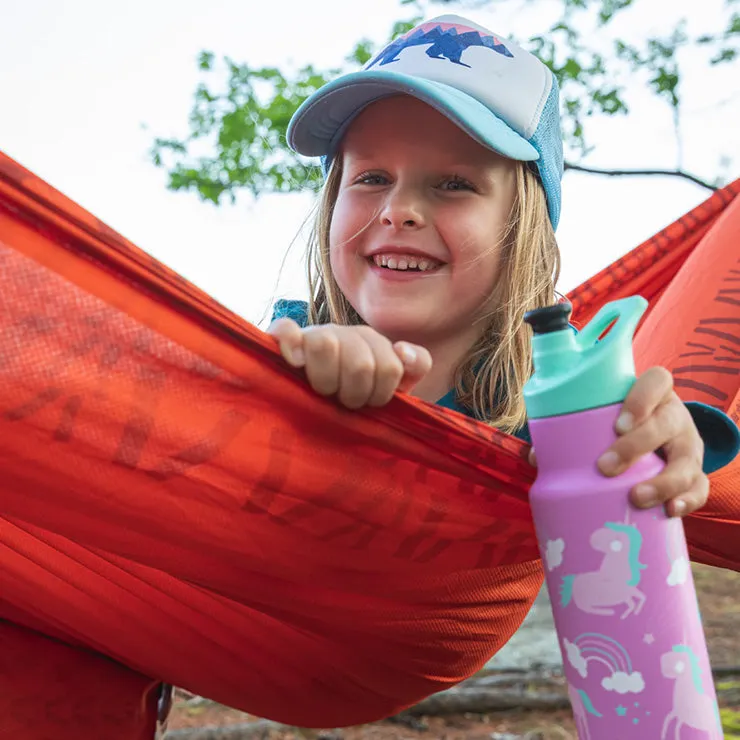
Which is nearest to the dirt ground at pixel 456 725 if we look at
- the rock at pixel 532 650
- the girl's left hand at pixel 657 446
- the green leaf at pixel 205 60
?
the rock at pixel 532 650

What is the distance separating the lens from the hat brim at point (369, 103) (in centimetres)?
135

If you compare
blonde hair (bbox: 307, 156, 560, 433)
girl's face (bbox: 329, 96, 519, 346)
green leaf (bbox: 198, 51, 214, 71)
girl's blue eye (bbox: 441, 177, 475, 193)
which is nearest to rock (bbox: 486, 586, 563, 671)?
blonde hair (bbox: 307, 156, 560, 433)

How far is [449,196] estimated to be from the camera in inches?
57.1

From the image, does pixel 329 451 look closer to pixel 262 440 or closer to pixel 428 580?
pixel 262 440

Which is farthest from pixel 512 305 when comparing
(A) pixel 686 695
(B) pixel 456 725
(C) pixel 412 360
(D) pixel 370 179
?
(B) pixel 456 725

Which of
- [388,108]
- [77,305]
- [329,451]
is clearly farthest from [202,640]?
[388,108]

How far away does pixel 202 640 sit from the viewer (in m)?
1.10

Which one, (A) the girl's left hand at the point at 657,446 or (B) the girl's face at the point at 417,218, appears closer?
(A) the girl's left hand at the point at 657,446

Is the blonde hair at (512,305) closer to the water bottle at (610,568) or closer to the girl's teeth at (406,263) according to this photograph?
the girl's teeth at (406,263)

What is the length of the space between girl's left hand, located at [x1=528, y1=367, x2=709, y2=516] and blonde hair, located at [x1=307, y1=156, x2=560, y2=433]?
2.02 ft

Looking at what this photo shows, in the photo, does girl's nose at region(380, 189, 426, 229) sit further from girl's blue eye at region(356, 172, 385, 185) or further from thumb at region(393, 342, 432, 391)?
thumb at region(393, 342, 432, 391)

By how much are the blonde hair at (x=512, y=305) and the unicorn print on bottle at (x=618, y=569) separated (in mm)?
672

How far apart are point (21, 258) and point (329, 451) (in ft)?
1.04

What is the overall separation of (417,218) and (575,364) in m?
0.71
